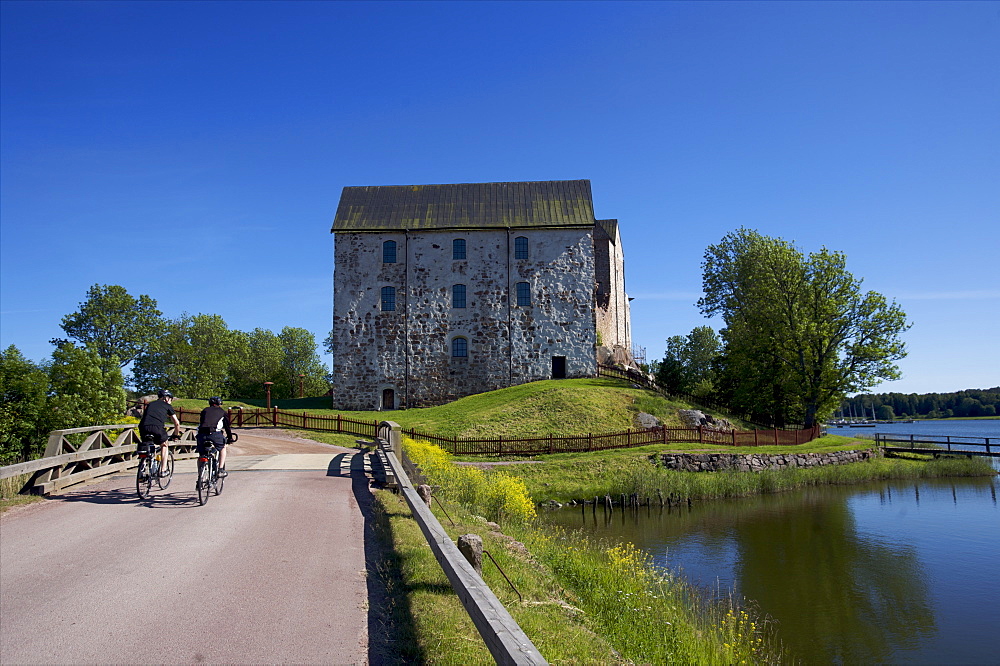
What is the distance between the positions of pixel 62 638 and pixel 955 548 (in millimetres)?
20275

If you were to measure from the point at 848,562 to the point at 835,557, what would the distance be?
1.51 ft

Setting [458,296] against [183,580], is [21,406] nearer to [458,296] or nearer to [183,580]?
[183,580]

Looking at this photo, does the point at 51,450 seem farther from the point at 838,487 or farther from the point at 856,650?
the point at 838,487

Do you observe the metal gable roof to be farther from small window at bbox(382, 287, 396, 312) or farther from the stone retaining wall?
the stone retaining wall

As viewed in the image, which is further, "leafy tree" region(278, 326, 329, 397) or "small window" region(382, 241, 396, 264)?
"leafy tree" region(278, 326, 329, 397)

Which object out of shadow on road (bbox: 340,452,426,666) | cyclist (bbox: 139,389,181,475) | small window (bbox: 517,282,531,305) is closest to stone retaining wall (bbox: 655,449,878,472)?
small window (bbox: 517,282,531,305)

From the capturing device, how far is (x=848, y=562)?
15.3 m

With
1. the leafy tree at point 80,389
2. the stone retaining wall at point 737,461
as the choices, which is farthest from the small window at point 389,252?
the stone retaining wall at point 737,461

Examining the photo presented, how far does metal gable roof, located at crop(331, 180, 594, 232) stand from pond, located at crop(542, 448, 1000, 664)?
2427cm

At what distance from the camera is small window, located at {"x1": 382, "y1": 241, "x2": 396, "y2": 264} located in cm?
4253

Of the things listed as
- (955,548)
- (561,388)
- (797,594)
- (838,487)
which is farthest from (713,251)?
(797,594)

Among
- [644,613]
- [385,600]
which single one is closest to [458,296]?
[644,613]

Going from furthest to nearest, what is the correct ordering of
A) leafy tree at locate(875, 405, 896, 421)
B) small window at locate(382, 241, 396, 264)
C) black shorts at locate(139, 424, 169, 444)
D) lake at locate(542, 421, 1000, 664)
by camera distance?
1. leafy tree at locate(875, 405, 896, 421)
2. small window at locate(382, 241, 396, 264)
3. black shorts at locate(139, 424, 169, 444)
4. lake at locate(542, 421, 1000, 664)

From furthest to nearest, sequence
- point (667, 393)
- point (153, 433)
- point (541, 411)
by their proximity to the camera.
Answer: point (667, 393)
point (541, 411)
point (153, 433)
